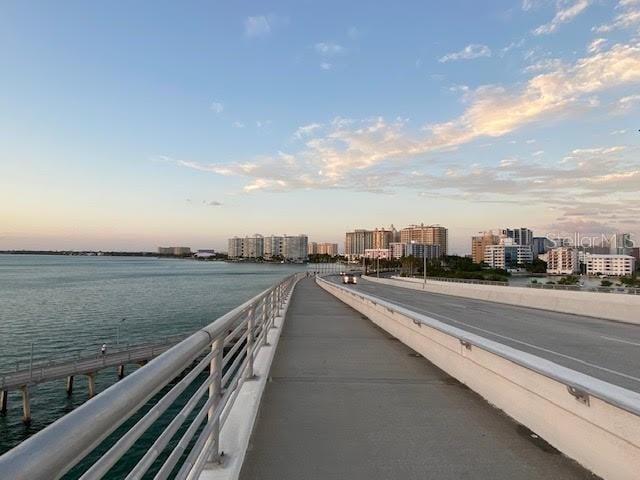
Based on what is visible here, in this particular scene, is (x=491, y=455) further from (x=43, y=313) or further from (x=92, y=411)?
(x=43, y=313)

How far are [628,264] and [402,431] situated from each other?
198 metres

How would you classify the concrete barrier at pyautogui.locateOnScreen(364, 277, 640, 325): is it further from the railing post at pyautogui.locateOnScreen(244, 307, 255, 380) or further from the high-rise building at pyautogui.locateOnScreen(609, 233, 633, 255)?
the high-rise building at pyautogui.locateOnScreen(609, 233, 633, 255)

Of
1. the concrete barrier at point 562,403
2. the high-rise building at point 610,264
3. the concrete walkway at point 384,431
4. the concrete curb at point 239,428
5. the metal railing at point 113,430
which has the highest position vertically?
the metal railing at point 113,430

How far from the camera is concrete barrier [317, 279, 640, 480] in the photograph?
368 centimetres

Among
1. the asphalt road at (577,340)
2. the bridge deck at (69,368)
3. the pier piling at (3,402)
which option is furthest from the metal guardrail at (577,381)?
the pier piling at (3,402)

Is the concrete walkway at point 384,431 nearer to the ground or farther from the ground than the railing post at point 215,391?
nearer to the ground

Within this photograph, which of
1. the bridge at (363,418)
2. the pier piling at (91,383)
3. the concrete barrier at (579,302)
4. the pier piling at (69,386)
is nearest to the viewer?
the bridge at (363,418)

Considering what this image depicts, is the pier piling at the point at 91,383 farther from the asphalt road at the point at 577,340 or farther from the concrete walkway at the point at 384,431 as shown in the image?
the concrete walkway at the point at 384,431

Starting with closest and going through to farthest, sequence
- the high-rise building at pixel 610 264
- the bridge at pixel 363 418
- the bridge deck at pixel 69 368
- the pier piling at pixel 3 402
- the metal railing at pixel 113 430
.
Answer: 1. the metal railing at pixel 113 430
2. the bridge at pixel 363 418
3. the bridge deck at pixel 69 368
4. the pier piling at pixel 3 402
5. the high-rise building at pixel 610 264

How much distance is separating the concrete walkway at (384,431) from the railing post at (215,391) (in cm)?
33

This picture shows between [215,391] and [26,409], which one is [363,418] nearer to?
[215,391]

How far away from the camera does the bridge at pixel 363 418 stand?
1.81 metres

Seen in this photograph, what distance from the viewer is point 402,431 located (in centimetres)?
500

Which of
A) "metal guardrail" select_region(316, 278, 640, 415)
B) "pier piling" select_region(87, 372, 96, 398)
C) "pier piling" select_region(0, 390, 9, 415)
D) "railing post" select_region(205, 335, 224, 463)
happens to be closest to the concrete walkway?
"railing post" select_region(205, 335, 224, 463)
